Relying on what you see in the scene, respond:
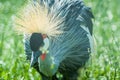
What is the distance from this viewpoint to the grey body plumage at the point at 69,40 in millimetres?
3730

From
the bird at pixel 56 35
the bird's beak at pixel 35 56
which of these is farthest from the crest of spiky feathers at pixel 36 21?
the bird's beak at pixel 35 56

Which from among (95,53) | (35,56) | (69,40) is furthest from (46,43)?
(95,53)

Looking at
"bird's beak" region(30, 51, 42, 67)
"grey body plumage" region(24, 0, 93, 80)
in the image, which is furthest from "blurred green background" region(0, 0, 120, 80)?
"bird's beak" region(30, 51, 42, 67)

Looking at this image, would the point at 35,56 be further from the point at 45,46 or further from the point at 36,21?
the point at 36,21

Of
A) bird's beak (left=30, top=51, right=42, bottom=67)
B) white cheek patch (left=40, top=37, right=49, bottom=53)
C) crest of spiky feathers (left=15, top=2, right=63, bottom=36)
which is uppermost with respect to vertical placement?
crest of spiky feathers (left=15, top=2, right=63, bottom=36)

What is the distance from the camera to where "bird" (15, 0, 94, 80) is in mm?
3490

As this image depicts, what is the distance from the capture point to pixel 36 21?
358 cm

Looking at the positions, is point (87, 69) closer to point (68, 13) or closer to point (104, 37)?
point (68, 13)

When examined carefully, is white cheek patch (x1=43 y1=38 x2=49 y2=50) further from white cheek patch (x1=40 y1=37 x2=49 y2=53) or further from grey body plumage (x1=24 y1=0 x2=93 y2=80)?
grey body plumage (x1=24 y1=0 x2=93 y2=80)

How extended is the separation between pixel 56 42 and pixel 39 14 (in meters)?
0.22

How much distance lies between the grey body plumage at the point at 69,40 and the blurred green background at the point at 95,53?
151 millimetres

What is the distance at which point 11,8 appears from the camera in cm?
651

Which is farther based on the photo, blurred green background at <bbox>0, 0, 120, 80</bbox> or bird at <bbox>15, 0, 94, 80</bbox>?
blurred green background at <bbox>0, 0, 120, 80</bbox>

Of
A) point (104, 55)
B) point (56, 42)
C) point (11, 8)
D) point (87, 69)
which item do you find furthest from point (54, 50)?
point (11, 8)
